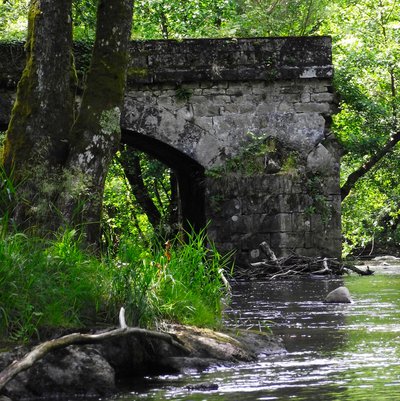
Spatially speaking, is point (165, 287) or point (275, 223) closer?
point (165, 287)

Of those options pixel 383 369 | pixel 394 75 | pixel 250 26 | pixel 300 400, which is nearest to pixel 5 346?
pixel 300 400

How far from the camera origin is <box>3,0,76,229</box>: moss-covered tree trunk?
800 cm

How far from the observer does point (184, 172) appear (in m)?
16.9

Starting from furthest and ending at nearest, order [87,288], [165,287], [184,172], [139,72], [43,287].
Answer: [184,172]
[139,72]
[165,287]
[87,288]
[43,287]

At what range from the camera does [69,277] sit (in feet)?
19.0

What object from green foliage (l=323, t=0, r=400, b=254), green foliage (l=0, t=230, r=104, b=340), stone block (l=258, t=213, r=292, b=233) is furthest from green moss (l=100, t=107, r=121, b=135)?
green foliage (l=323, t=0, r=400, b=254)

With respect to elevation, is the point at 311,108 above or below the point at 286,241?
above

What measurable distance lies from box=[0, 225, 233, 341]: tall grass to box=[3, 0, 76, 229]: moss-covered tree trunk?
1.59m

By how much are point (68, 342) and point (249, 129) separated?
35.7 feet

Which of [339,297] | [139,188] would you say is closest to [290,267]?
[339,297]

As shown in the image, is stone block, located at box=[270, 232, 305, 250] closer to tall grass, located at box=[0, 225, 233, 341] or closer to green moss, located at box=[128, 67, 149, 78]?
green moss, located at box=[128, 67, 149, 78]

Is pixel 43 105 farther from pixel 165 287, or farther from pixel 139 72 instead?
pixel 139 72

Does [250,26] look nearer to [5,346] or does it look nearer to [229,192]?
[229,192]

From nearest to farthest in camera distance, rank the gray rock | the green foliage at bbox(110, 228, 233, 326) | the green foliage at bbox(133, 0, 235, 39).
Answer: the green foliage at bbox(110, 228, 233, 326) → the gray rock → the green foliage at bbox(133, 0, 235, 39)
